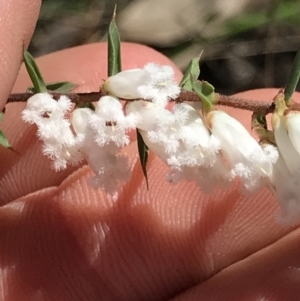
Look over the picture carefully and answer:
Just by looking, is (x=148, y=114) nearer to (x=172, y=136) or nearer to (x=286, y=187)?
(x=172, y=136)

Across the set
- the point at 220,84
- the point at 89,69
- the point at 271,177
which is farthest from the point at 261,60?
the point at 271,177

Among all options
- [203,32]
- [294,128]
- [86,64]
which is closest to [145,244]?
[294,128]

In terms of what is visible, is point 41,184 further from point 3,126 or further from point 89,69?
point 89,69

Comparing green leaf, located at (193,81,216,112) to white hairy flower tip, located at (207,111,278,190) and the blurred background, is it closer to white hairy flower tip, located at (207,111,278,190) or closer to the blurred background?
white hairy flower tip, located at (207,111,278,190)

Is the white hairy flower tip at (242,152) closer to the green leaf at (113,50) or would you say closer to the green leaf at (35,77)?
the green leaf at (113,50)

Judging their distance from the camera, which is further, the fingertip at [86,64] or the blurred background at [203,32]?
the blurred background at [203,32]

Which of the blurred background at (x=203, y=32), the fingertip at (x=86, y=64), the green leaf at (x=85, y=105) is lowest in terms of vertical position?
the blurred background at (x=203, y=32)

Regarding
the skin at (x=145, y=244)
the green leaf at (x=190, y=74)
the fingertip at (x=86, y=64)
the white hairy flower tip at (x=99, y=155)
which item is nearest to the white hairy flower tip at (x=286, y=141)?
the green leaf at (x=190, y=74)
